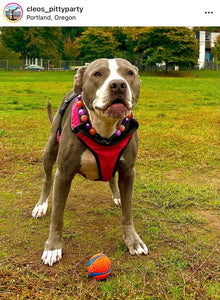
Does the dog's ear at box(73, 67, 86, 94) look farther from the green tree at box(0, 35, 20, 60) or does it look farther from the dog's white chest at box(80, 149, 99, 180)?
the green tree at box(0, 35, 20, 60)

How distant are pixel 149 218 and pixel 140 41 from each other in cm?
3028

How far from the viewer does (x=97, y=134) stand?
9.41ft

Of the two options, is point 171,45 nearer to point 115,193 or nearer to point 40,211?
point 115,193

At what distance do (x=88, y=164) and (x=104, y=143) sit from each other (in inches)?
9.9

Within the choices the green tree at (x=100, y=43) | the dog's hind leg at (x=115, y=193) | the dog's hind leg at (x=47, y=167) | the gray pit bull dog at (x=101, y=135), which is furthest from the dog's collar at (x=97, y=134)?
the green tree at (x=100, y=43)

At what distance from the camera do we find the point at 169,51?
30.2 metres

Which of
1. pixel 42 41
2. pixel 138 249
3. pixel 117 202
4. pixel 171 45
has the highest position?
pixel 42 41

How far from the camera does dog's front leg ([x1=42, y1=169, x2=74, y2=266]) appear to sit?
2.99 m

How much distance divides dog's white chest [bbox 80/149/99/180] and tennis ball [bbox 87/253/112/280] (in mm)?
765

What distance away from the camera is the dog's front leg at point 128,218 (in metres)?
3.10

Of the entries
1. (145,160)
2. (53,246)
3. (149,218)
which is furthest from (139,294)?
(145,160)
